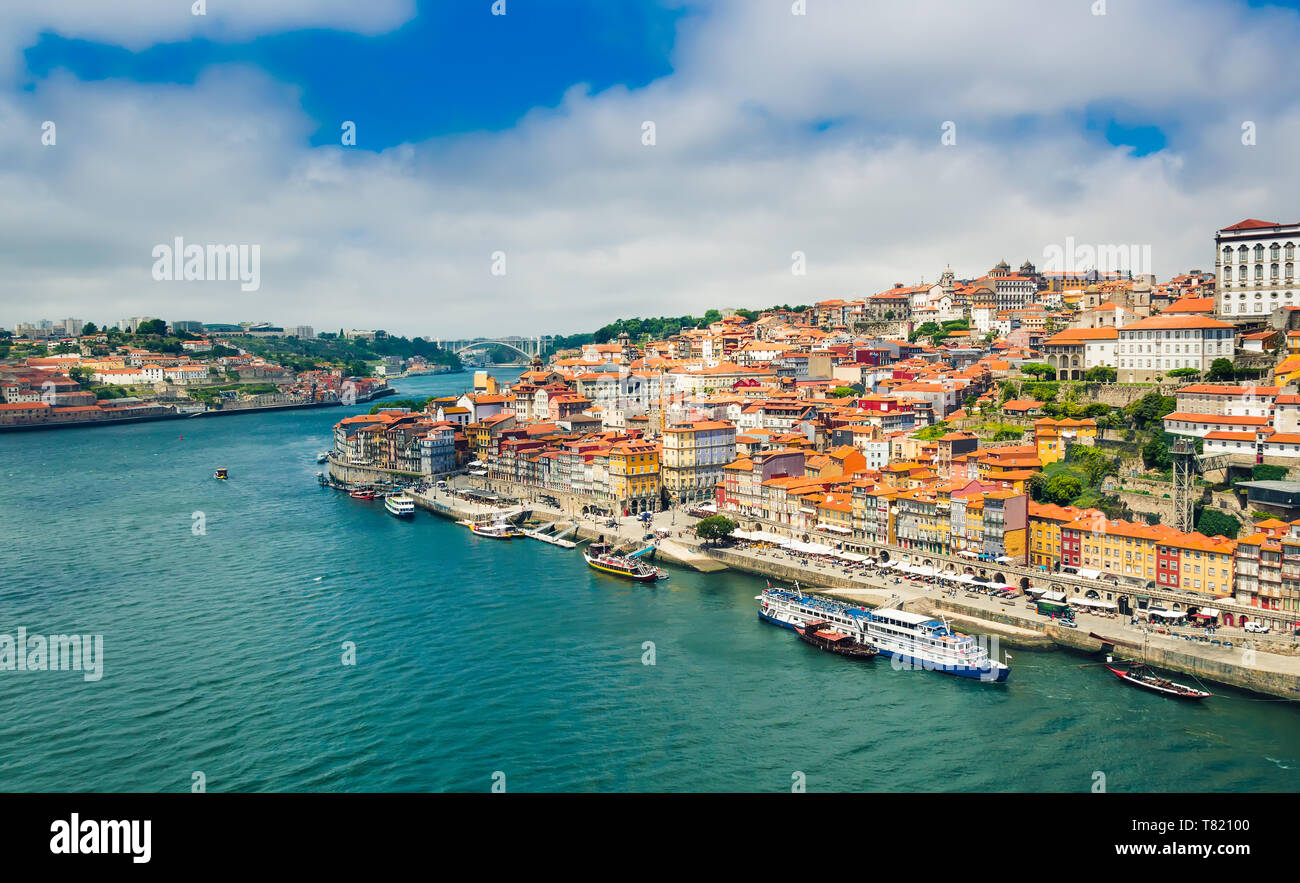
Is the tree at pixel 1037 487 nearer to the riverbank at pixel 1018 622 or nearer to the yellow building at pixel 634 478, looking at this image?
the riverbank at pixel 1018 622

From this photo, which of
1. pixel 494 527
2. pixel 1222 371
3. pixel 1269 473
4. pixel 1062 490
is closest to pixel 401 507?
pixel 494 527

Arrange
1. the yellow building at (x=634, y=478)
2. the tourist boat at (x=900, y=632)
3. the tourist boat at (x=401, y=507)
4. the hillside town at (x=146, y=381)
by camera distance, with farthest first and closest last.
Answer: the hillside town at (x=146, y=381) < the tourist boat at (x=401, y=507) < the yellow building at (x=634, y=478) < the tourist boat at (x=900, y=632)

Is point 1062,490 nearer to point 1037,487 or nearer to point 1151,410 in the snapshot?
point 1037,487

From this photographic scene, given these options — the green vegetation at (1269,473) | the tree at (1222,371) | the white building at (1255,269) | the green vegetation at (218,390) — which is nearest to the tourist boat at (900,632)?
the green vegetation at (1269,473)

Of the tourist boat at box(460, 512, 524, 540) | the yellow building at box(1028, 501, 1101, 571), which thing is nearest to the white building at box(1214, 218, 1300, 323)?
the yellow building at box(1028, 501, 1101, 571)

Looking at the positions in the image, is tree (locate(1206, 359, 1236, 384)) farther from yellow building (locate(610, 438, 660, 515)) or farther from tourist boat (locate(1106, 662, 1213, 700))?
yellow building (locate(610, 438, 660, 515))
